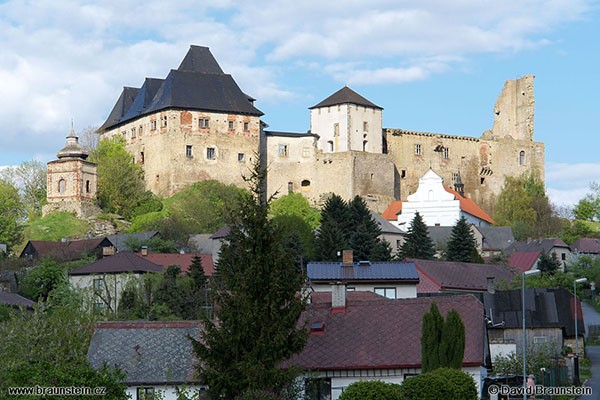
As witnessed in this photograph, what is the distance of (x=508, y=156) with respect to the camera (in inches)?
4304

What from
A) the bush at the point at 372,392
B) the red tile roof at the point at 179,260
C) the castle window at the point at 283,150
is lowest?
the bush at the point at 372,392

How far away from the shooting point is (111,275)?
6162cm

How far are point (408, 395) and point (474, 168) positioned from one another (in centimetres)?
7967

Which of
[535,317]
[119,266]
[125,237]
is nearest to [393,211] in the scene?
[125,237]

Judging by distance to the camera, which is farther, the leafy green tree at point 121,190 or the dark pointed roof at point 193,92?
the dark pointed roof at point 193,92

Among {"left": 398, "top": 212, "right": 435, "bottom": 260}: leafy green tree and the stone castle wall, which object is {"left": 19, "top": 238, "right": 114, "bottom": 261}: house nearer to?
the stone castle wall

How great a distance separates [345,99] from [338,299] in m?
64.1

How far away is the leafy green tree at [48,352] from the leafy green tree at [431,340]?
727cm

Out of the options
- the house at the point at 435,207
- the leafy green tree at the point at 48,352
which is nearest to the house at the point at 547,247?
the house at the point at 435,207

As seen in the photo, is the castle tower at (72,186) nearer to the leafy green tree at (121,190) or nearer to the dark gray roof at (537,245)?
the leafy green tree at (121,190)

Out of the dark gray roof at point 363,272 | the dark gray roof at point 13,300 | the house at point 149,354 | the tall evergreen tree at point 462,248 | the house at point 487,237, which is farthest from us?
the house at point 487,237

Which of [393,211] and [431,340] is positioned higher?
[393,211]

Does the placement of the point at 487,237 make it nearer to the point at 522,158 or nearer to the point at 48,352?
the point at 522,158

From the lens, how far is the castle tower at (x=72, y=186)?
86.3m
